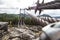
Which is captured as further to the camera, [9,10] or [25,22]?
[9,10]

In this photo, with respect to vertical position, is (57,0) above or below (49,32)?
above

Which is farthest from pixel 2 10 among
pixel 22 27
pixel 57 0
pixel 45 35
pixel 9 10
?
pixel 45 35

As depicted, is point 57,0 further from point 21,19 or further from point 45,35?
point 21,19

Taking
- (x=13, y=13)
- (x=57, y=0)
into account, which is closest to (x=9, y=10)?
(x=13, y=13)

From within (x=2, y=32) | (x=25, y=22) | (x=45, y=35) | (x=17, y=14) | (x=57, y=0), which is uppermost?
(x=57, y=0)

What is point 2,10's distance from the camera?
325 cm

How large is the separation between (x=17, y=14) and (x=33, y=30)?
57cm

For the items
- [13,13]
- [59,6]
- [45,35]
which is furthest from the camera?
[13,13]

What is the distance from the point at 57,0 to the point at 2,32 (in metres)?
1.74

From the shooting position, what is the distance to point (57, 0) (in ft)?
5.41

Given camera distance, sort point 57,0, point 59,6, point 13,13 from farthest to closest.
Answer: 1. point 13,13
2. point 57,0
3. point 59,6

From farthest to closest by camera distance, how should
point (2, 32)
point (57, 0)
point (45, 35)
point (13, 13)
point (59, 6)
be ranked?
point (13, 13)
point (2, 32)
point (57, 0)
point (59, 6)
point (45, 35)

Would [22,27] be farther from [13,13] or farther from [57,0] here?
[57,0]

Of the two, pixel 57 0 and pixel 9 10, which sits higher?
pixel 57 0
